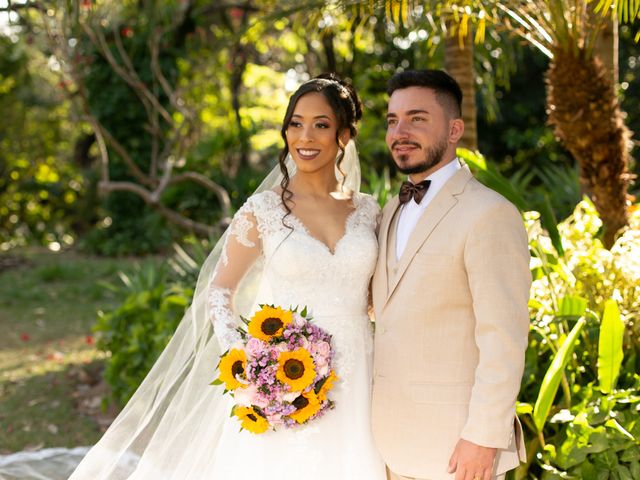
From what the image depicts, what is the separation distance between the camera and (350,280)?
10.5 feet

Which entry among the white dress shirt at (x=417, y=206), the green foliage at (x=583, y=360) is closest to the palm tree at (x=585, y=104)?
the green foliage at (x=583, y=360)

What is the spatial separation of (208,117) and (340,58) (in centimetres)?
641

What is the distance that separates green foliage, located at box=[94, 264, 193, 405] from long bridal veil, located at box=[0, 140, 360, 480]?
171 centimetres

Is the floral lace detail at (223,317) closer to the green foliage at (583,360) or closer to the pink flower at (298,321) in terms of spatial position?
the pink flower at (298,321)

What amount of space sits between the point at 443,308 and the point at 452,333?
0.09m

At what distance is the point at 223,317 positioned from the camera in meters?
3.19

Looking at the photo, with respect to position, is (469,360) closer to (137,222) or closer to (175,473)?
(175,473)

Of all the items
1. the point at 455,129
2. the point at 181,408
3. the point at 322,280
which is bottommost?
the point at 181,408

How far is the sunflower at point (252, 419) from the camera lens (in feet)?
9.16

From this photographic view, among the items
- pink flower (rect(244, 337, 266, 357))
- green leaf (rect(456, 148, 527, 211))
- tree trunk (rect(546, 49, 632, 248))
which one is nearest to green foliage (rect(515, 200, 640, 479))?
green leaf (rect(456, 148, 527, 211))

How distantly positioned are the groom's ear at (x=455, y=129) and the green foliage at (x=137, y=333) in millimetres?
3405

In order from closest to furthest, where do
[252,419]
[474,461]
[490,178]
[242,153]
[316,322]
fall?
[474,461], [252,419], [316,322], [490,178], [242,153]

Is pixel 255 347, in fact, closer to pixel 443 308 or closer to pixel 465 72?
pixel 443 308

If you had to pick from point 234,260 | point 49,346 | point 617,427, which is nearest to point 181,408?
point 234,260
